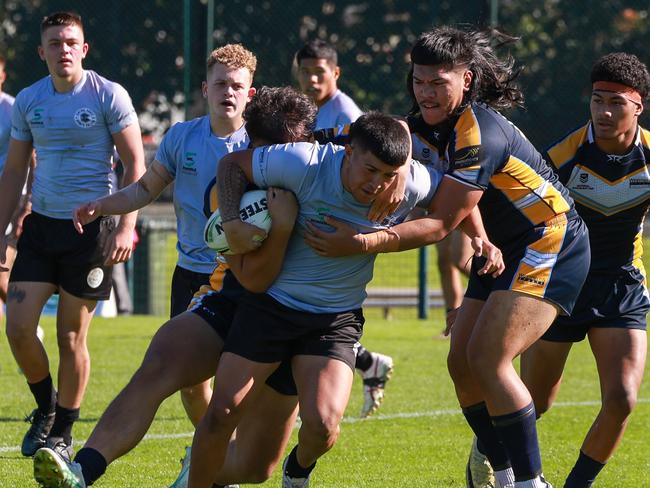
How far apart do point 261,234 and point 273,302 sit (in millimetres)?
302

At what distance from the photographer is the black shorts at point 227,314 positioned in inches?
187

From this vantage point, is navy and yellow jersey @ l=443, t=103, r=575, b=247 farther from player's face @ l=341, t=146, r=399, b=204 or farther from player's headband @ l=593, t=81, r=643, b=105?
player's headband @ l=593, t=81, r=643, b=105

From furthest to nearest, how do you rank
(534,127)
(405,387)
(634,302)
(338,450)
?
(534,127), (405,387), (338,450), (634,302)

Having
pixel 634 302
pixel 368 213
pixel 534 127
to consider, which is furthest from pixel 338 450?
pixel 534 127

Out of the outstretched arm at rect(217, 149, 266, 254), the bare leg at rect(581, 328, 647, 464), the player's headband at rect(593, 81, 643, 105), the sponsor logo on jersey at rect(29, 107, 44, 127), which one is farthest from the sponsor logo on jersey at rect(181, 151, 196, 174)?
the bare leg at rect(581, 328, 647, 464)

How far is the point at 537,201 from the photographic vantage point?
4977 millimetres

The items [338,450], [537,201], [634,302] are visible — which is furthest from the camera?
[338,450]

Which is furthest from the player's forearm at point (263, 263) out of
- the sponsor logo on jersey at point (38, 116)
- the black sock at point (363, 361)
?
the black sock at point (363, 361)

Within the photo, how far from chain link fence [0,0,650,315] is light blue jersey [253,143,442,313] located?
989 cm

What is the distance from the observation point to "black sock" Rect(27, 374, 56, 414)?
6629 mm

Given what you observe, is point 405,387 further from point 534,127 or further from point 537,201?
Answer: point 534,127

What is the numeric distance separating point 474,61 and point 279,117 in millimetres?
928

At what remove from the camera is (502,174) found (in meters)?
4.91

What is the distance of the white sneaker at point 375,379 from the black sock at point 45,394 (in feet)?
6.83
